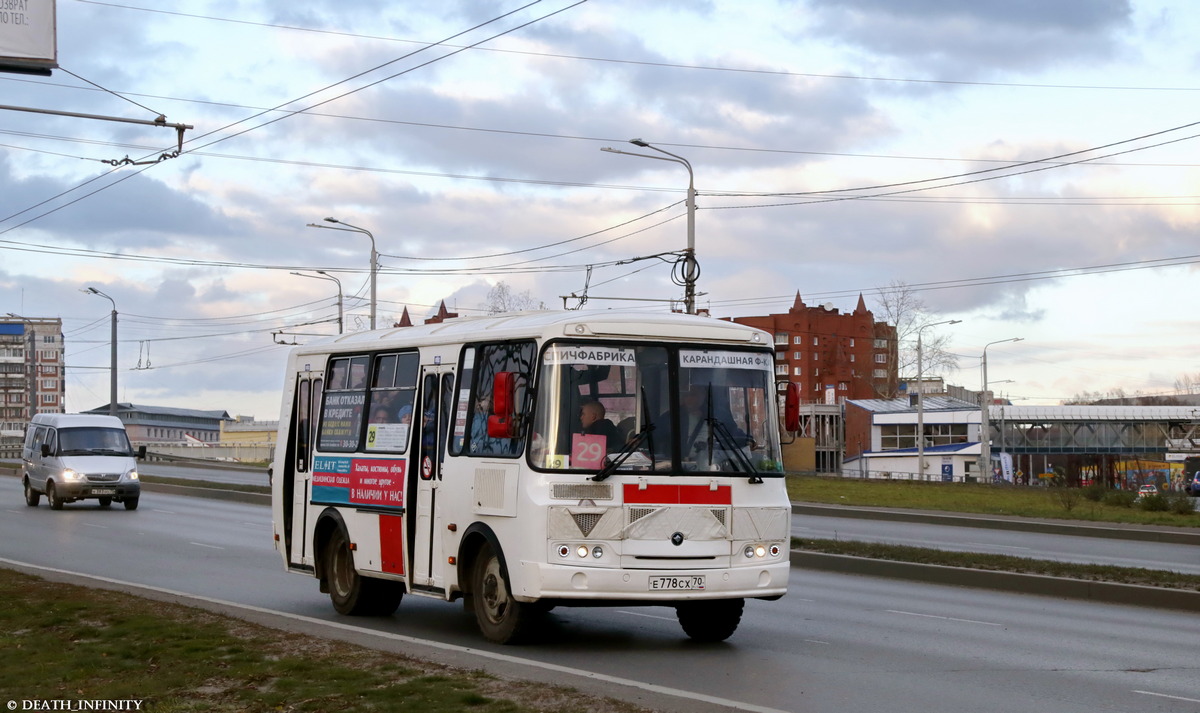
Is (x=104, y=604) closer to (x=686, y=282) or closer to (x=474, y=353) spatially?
(x=474, y=353)

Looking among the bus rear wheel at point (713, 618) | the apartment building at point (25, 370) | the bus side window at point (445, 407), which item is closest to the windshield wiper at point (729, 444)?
the bus rear wheel at point (713, 618)

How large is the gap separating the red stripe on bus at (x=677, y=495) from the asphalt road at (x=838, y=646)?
4.03ft

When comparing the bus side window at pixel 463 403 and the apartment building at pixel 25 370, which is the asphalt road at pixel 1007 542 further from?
the apartment building at pixel 25 370

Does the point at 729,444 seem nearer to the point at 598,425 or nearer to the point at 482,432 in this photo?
the point at 598,425

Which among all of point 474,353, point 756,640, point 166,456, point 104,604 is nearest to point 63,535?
point 104,604

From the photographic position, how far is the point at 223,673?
8836 millimetres

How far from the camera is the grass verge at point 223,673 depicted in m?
7.84

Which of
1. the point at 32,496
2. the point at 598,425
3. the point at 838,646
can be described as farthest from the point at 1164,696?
the point at 32,496

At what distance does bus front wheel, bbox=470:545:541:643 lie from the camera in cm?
1121

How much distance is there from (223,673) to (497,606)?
3101 millimetres

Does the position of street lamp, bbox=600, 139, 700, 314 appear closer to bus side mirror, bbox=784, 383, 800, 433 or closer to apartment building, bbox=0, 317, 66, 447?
bus side mirror, bbox=784, 383, 800, 433

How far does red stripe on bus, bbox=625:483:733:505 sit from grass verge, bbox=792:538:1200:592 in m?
6.92

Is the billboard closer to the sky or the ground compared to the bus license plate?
closer to the sky

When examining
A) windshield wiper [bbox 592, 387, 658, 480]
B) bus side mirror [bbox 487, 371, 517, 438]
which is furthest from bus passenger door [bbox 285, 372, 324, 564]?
windshield wiper [bbox 592, 387, 658, 480]
